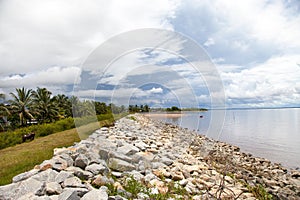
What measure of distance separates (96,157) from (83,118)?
4.06m

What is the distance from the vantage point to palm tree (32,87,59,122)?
108ft

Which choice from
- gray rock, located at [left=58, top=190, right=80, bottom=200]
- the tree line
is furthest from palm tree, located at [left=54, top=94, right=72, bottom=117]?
gray rock, located at [left=58, top=190, right=80, bottom=200]

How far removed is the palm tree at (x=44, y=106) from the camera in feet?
108

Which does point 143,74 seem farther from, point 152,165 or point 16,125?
point 16,125

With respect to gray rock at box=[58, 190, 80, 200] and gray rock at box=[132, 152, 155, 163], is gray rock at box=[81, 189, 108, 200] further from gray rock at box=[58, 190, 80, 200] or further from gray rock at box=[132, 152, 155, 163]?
gray rock at box=[132, 152, 155, 163]

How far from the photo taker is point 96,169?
4465 millimetres

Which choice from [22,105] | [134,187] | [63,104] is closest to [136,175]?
[134,187]

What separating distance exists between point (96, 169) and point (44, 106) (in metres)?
32.4

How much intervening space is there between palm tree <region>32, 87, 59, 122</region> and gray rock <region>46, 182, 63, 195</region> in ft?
102

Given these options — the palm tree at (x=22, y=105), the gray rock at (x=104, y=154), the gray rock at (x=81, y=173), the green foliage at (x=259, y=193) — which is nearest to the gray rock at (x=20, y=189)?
the gray rock at (x=81, y=173)

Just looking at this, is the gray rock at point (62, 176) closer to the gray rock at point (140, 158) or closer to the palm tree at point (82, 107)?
the gray rock at point (140, 158)

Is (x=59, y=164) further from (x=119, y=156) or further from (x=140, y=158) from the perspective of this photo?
(x=140, y=158)

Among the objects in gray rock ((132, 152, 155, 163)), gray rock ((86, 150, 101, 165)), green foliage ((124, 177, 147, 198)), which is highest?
gray rock ((86, 150, 101, 165))

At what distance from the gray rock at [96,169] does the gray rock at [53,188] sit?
84cm
